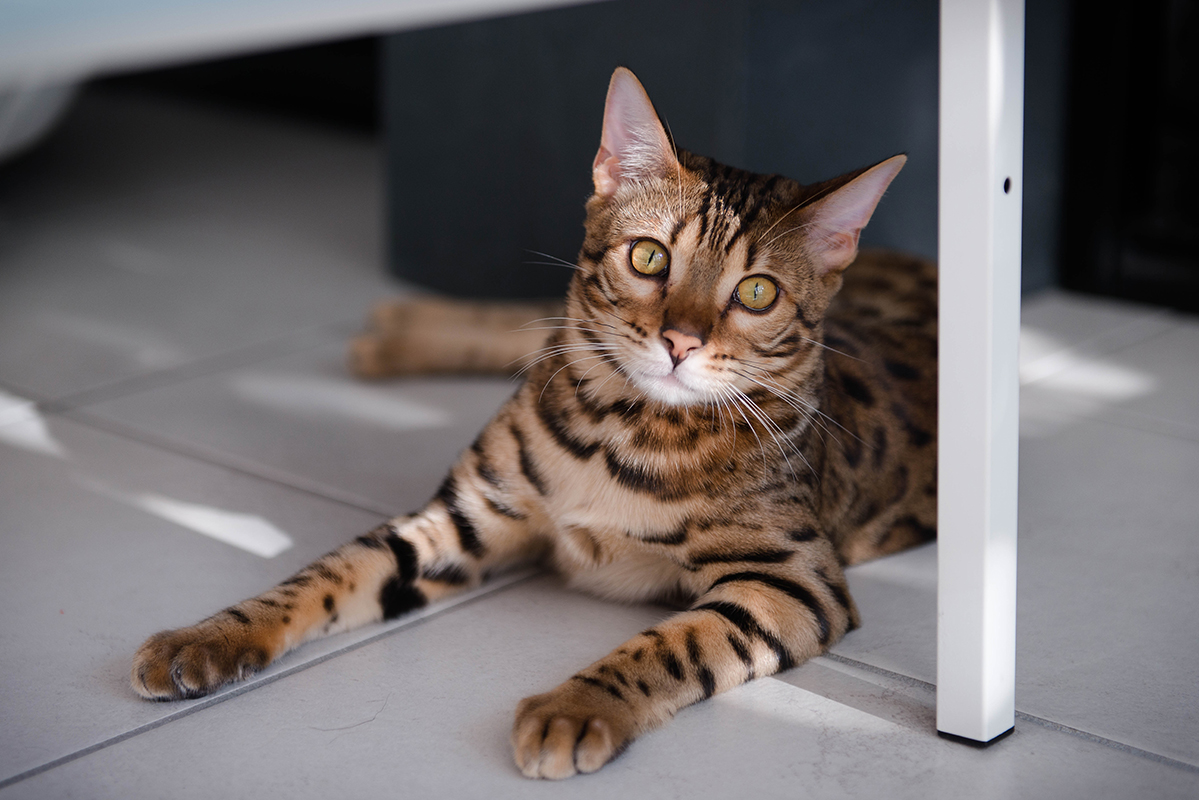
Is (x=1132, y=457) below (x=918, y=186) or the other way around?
below

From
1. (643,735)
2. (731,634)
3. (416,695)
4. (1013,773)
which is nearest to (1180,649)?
(1013,773)

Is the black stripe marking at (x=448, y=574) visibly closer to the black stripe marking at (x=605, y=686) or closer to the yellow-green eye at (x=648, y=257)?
the black stripe marking at (x=605, y=686)

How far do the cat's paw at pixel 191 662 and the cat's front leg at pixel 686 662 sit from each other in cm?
41

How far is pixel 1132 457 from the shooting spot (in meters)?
2.52

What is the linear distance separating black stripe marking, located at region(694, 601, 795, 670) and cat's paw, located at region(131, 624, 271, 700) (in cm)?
65

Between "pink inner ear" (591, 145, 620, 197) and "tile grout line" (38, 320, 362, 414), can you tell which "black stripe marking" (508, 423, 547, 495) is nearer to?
"pink inner ear" (591, 145, 620, 197)

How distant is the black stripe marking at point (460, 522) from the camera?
1925 millimetres

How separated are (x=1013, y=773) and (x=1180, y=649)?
48cm

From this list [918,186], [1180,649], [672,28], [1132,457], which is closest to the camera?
[1180,649]

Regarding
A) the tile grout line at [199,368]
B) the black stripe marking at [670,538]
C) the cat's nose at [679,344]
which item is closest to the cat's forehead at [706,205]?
the cat's nose at [679,344]

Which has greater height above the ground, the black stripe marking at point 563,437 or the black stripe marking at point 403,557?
the black stripe marking at point 563,437

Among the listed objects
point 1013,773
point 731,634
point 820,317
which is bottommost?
point 1013,773

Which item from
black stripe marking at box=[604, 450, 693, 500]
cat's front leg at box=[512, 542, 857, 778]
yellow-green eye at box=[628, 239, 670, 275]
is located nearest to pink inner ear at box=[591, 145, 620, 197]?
yellow-green eye at box=[628, 239, 670, 275]

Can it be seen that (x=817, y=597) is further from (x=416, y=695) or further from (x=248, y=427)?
(x=248, y=427)
